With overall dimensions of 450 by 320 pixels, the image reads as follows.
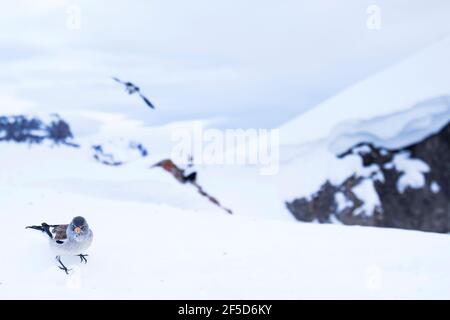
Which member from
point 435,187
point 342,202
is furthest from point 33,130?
point 435,187

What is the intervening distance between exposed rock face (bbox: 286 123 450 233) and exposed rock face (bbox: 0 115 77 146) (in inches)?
2747

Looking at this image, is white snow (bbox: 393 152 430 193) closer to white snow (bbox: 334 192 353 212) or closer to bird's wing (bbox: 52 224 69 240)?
white snow (bbox: 334 192 353 212)

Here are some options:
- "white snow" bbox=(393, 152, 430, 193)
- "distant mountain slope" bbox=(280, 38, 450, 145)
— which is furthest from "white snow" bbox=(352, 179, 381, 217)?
"distant mountain slope" bbox=(280, 38, 450, 145)

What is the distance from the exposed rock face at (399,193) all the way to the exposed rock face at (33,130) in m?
69.8

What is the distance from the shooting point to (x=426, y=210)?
1788 cm

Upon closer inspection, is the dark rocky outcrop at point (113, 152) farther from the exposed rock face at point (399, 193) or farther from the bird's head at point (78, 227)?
the bird's head at point (78, 227)

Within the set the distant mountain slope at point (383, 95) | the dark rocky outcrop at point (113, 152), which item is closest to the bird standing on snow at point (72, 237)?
the distant mountain slope at point (383, 95)

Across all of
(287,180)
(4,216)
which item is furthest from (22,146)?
(4,216)

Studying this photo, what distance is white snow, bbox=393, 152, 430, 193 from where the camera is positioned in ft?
60.0

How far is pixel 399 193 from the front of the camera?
18.2 metres

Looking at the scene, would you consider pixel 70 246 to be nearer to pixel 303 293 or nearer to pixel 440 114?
pixel 303 293

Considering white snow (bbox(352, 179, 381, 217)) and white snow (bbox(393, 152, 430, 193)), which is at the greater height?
white snow (bbox(393, 152, 430, 193))

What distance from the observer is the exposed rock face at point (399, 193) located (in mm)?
17812
